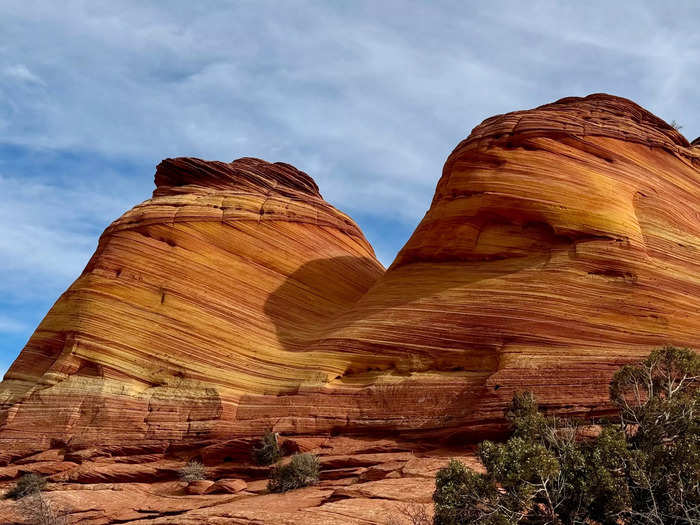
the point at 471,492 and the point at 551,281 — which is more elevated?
the point at 551,281

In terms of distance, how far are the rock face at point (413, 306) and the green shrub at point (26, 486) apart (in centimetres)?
233

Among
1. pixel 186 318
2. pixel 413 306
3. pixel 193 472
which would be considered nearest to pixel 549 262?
pixel 413 306

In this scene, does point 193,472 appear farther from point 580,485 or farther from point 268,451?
point 580,485

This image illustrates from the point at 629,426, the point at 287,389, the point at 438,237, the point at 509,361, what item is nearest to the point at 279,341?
the point at 287,389

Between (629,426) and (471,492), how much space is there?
6339 mm

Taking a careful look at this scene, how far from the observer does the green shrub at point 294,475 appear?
19.7 metres

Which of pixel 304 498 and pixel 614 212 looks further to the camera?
pixel 614 212

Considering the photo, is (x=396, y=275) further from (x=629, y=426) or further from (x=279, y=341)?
(x=629, y=426)

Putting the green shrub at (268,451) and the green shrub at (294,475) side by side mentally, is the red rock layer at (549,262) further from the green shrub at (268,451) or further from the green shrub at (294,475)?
the green shrub at (294,475)

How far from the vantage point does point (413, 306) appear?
24.1 m

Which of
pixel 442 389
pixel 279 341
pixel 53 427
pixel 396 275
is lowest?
pixel 53 427

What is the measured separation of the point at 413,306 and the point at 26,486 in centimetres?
1281

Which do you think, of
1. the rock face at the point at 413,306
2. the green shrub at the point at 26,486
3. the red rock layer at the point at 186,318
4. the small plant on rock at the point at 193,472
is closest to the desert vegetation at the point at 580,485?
the rock face at the point at 413,306

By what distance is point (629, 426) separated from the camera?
1836cm
